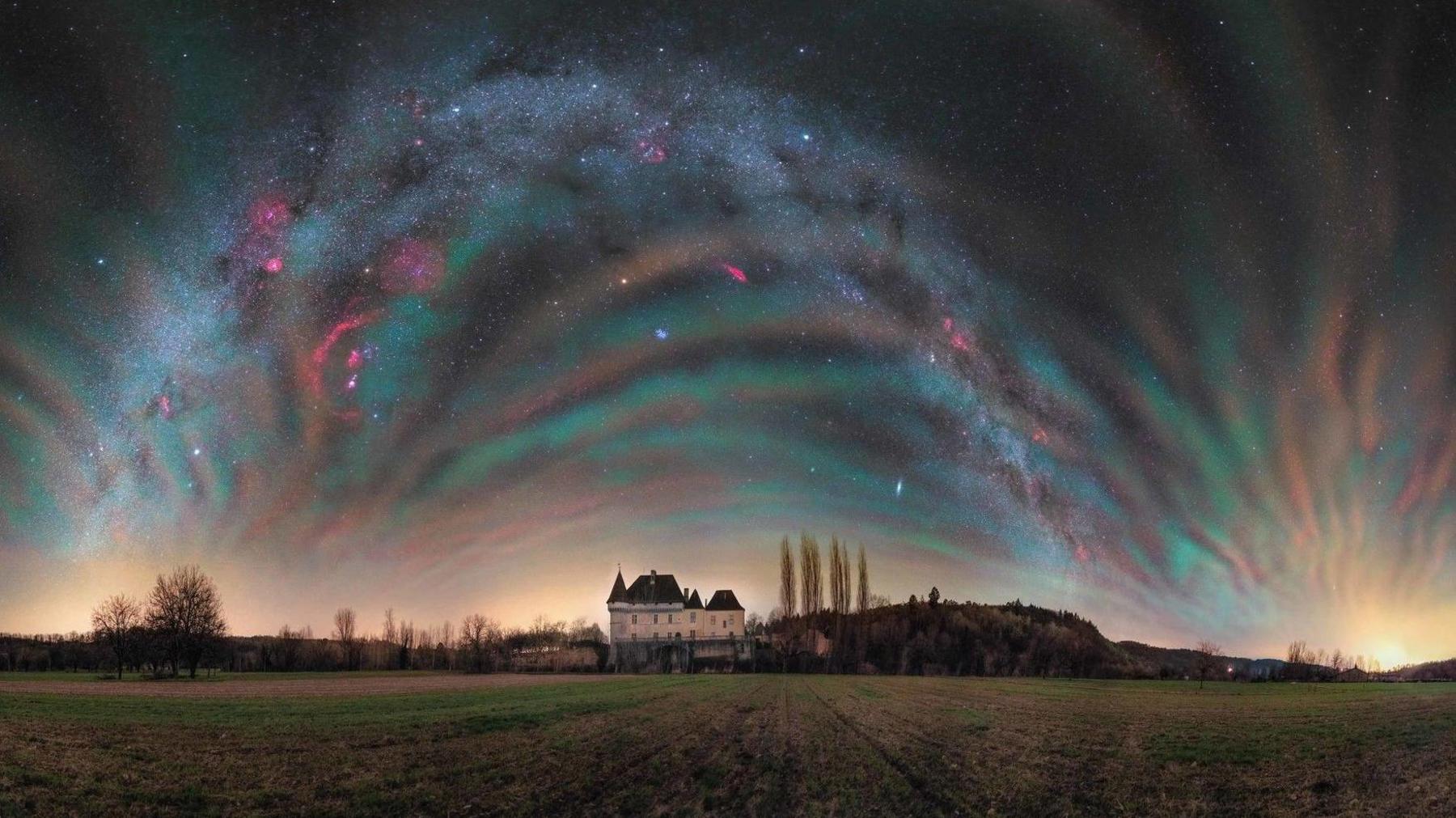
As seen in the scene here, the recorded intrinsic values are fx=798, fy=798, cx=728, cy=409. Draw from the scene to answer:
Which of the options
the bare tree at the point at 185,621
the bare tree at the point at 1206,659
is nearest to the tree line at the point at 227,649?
the bare tree at the point at 185,621

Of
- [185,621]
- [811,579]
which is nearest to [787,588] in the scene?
[811,579]

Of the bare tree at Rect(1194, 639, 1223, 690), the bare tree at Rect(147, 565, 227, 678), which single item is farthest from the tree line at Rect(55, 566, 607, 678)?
the bare tree at Rect(1194, 639, 1223, 690)

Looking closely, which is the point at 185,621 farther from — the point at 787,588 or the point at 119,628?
the point at 787,588

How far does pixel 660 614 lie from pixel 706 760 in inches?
4697

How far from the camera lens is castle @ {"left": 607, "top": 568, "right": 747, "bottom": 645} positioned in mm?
139250

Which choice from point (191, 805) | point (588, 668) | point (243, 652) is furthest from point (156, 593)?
point (191, 805)

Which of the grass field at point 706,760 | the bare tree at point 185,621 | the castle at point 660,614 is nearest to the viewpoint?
the grass field at point 706,760

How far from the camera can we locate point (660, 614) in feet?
465

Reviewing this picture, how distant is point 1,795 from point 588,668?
373 feet

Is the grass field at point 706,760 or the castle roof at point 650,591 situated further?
the castle roof at point 650,591

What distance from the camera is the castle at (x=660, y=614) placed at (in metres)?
139

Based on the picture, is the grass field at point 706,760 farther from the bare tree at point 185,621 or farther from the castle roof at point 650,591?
the castle roof at point 650,591

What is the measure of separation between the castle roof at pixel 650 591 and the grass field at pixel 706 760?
9370cm

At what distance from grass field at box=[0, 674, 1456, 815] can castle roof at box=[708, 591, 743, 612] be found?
101821 millimetres
